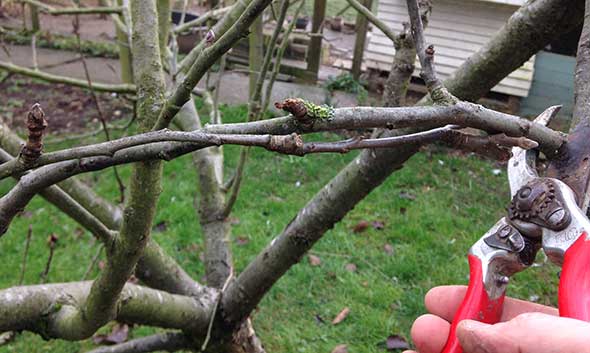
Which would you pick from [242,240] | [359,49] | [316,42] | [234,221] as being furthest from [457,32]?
[242,240]

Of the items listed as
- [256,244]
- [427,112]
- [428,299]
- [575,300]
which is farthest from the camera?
[256,244]

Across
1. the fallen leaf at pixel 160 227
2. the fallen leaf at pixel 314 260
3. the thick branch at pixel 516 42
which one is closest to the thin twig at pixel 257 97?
the thick branch at pixel 516 42

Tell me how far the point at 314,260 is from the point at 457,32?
3783mm

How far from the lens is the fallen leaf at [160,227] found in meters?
4.30

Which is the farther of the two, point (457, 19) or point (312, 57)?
point (312, 57)

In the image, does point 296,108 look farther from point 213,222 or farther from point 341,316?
point 341,316

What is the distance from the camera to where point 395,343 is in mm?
3055

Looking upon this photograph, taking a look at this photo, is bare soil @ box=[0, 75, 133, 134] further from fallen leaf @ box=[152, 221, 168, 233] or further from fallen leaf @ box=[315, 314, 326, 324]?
fallen leaf @ box=[315, 314, 326, 324]

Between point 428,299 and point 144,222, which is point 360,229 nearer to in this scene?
point 428,299

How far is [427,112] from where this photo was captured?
860mm

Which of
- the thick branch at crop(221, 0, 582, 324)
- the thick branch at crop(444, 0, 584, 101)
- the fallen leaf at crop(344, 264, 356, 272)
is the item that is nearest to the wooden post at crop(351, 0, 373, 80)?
the fallen leaf at crop(344, 264, 356, 272)

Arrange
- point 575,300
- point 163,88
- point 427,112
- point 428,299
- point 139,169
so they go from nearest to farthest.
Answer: point 427,112 < point 575,300 < point 139,169 < point 163,88 < point 428,299

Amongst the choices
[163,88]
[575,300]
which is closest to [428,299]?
[575,300]

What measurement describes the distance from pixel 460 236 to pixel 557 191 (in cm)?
298
